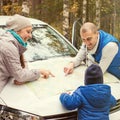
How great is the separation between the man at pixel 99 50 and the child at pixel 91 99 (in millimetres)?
753

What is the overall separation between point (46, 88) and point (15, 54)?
0.51 metres

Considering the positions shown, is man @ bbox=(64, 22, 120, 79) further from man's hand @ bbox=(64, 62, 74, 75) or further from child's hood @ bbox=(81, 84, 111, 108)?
child's hood @ bbox=(81, 84, 111, 108)

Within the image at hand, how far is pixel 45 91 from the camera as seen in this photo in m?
3.97

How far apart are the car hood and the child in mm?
124

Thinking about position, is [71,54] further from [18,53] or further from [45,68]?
[18,53]

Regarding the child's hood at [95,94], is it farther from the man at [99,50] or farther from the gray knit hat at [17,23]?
the gray knit hat at [17,23]

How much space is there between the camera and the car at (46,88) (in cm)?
368

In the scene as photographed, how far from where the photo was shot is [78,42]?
623cm

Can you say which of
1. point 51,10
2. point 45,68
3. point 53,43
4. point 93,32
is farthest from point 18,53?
point 51,10

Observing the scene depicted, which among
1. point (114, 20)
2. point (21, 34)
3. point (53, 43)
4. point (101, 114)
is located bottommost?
point (114, 20)

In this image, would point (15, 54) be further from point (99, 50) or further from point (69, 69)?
point (99, 50)

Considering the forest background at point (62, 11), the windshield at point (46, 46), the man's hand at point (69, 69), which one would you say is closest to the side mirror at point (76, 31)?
the windshield at point (46, 46)

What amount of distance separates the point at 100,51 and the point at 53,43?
0.90 m

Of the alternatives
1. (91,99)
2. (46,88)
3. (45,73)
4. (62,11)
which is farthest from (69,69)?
(62,11)
